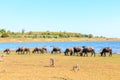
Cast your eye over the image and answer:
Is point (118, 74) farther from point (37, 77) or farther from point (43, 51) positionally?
point (43, 51)

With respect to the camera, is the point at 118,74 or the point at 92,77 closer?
the point at 92,77

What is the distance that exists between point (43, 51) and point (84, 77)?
1312 inches

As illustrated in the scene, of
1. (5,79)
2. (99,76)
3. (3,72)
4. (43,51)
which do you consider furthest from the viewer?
(43,51)

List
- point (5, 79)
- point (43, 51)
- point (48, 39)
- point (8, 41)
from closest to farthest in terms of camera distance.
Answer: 1. point (5, 79)
2. point (43, 51)
3. point (8, 41)
4. point (48, 39)

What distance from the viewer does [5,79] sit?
74.4 ft

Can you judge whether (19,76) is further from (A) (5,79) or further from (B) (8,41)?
(B) (8,41)

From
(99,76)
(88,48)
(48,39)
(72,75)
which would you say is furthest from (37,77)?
(48,39)

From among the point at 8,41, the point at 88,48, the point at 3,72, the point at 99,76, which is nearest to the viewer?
the point at 99,76

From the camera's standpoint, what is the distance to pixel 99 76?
2420 cm

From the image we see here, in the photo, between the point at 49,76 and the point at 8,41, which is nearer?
the point at 49,76

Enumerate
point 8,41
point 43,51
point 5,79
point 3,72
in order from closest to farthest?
point 5,79
point 3,72
point 43,51
point 8,41

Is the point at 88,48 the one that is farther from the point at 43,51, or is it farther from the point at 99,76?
the point at 99,76

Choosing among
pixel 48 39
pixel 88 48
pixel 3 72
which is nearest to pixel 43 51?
pixel 88 48

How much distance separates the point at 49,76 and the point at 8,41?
12758 centimetres
